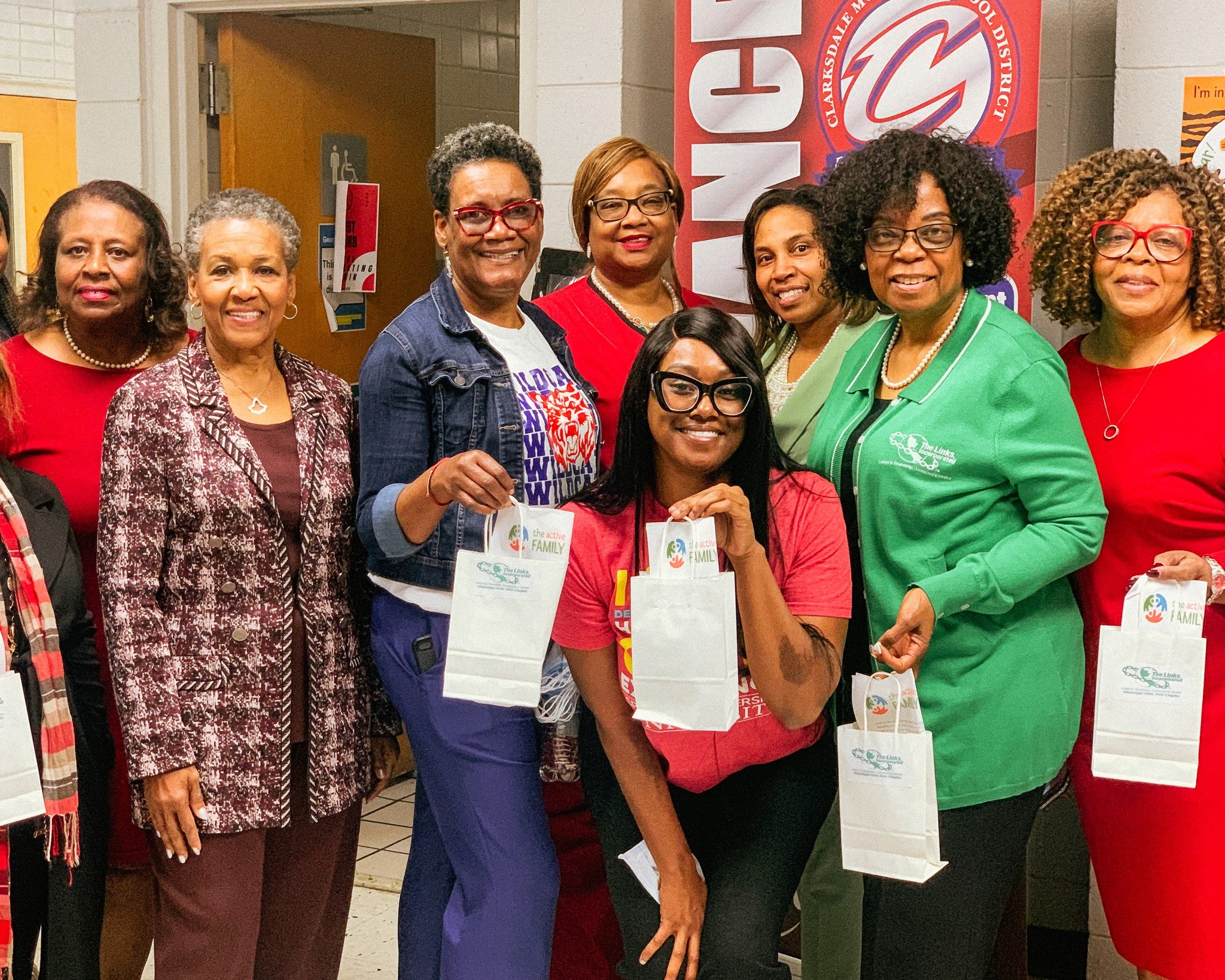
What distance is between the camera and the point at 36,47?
7285 mm

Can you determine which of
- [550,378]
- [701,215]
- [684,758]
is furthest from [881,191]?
[701,215]

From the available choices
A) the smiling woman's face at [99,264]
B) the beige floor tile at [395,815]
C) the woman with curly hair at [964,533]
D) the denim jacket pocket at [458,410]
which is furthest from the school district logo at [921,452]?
the beige floor tile at [395,815]

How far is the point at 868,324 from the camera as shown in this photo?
2.69 metres

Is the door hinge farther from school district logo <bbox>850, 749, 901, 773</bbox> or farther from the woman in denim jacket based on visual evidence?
school district logo <bbox>850, 749, 901, 773</bbox>

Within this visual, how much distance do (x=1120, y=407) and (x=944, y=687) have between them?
0.59 meters

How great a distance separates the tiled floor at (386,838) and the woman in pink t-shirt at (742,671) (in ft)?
5.14

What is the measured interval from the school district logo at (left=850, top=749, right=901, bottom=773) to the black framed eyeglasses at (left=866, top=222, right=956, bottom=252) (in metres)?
0.80

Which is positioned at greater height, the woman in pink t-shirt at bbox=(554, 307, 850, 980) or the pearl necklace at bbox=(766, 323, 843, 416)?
the pearl necklace at bbox=(766, 323, 843, 416)

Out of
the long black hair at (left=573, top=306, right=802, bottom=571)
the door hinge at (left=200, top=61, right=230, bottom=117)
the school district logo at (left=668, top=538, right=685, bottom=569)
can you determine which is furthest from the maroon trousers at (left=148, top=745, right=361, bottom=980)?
the door hinge at (left=200, top=61, right=230, bottom=117)

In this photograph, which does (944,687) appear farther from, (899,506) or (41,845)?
(41,845)

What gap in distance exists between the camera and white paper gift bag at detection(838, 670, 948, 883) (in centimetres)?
199

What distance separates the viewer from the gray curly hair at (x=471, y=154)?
236 centimetres

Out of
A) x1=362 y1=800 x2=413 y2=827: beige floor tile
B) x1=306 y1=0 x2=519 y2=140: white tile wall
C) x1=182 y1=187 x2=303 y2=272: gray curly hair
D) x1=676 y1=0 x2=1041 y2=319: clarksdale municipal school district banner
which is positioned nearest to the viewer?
x1=182 y1=187 x2=303 y2=272: gray curly hair

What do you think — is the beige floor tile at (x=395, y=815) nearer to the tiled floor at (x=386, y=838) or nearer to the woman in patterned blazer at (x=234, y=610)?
the tiled floor at (x=386, y=838)
